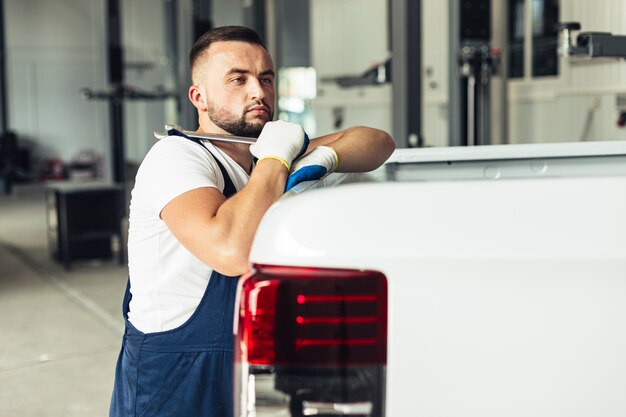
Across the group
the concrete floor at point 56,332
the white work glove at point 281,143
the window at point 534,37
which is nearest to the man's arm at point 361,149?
the white work glove at point 281,143

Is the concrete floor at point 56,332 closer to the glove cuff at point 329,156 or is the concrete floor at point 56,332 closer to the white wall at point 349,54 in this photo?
the glove cuff at point 329,156

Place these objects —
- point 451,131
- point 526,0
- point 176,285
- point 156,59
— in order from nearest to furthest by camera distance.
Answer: point 176,285 → point 451,131 → point 526,0 → point 156,59

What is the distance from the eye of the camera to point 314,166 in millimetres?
1261

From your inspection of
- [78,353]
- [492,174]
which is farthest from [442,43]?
[492,174]

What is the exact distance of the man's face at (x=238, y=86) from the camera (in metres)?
1.58

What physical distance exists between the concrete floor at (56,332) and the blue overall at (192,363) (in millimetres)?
1704

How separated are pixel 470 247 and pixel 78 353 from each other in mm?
3419

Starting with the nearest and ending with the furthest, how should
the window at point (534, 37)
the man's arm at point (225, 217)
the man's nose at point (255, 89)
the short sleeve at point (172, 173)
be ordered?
the man's arm at point (225, 217), the short sleeve at point (172, 173), the man's nose at point (255, 89), the window at point (534, 37)

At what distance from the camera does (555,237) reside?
73cm

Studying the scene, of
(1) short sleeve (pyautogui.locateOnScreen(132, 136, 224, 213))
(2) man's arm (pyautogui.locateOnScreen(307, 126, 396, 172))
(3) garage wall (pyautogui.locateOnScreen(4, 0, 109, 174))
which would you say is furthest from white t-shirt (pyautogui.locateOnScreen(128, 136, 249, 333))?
(3) garage wall (pyautogui.locateOnScreen(4, 0, 109, 174))

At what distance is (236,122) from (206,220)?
16.8 inches

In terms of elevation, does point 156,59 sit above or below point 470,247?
above

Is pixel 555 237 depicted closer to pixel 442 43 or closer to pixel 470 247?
pixel 470 247

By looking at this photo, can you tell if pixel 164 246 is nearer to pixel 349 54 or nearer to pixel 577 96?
pixel 577 96
